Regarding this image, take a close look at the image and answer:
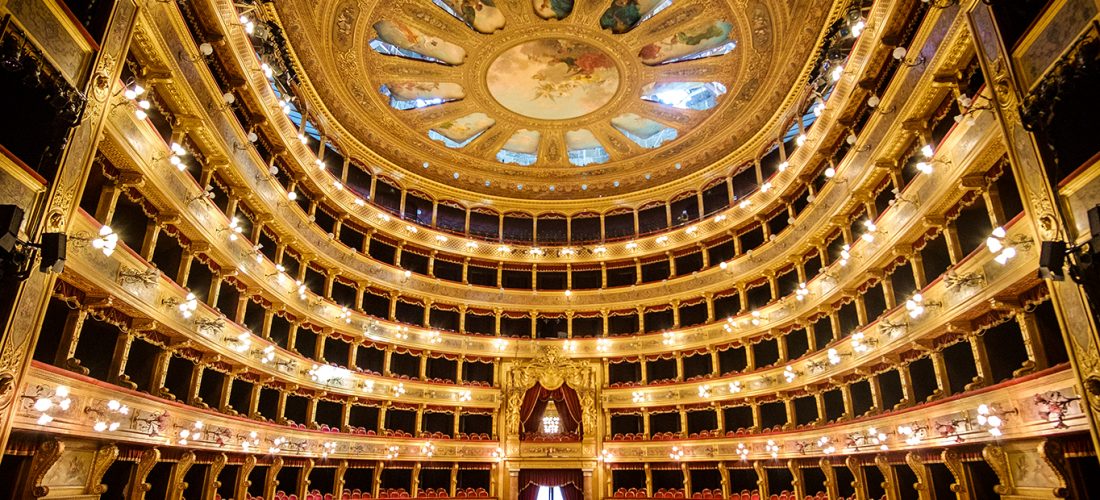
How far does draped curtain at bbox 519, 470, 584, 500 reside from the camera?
26766mm

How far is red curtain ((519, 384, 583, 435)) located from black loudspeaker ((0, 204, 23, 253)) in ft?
72.7

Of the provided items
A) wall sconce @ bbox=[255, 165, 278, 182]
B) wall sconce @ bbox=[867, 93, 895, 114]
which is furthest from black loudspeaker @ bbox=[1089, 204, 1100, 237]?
wall sconce @ bbox=[255, 165, 278, 182]

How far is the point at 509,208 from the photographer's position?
32000 mm

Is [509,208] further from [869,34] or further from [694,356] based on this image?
[869,34]

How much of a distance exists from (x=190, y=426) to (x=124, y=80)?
841cm

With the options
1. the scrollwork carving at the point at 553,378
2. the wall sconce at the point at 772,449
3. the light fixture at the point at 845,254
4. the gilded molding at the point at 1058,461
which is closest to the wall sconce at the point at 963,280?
the gilded molding at the point at 1058,461

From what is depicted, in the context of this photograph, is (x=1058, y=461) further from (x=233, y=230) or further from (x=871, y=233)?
(x=233, y=230)

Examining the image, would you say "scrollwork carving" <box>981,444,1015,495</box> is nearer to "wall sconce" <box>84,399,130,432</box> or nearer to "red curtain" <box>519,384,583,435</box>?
"wall sconce" <box>84,399,130,432</box>

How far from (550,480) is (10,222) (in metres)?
23.0

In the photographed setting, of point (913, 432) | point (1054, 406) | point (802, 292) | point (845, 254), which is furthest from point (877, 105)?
point (1054, 406)

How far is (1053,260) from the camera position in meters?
8.01

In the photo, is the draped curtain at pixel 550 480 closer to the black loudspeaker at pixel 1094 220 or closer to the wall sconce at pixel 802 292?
the wall sconce at pixel 802 292

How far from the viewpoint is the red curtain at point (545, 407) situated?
1099 inches

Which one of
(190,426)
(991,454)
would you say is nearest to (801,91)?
(991,454)
